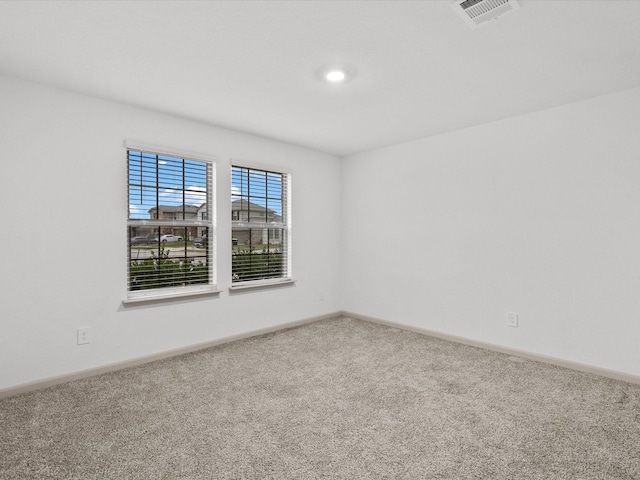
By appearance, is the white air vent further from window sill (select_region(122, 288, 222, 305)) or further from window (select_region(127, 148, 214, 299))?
window sill (select_region(122, 288, 222, 305))

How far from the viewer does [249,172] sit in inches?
167

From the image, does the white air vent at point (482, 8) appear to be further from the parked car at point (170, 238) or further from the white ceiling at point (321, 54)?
the parked car at point (170, 238)

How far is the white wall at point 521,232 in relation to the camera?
9.73 feet

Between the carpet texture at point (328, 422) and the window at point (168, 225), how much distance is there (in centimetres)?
77

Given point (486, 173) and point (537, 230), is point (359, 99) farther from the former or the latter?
point (537, 230)

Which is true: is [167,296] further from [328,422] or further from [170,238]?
[328,422]

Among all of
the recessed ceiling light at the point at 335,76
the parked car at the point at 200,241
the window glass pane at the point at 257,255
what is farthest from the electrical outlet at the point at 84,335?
the recessed ceiling light at the point at 335,76

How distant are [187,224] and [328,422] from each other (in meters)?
2.37

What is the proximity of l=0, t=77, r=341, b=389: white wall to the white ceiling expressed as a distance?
25 cm

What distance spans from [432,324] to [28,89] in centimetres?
443

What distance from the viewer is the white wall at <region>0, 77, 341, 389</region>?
8.81 ft

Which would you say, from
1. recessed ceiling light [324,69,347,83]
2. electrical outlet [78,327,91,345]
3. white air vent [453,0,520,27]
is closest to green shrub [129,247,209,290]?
electrical outlet [78,327,91,345]

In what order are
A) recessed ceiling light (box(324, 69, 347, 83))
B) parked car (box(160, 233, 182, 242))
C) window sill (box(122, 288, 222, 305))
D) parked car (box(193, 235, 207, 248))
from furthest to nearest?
parked car (box(193, 235, 207, 248)) → parked car (box(160, 233, 182, 242)) → window sill (box(122, 288, 222, 305)) → recessed ceiling light (box(324, 69, 347, 83))

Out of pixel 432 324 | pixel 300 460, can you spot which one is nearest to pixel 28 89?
pixel 300 460
